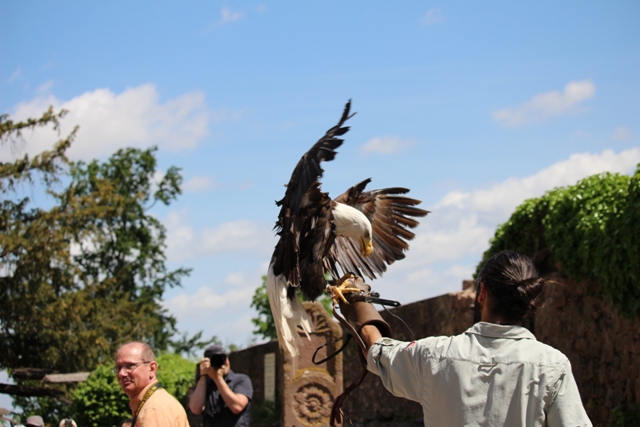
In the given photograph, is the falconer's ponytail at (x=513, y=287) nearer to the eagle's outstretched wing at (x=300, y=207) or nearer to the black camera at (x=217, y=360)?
the eagle's outstretched wing at (x=300, y=207)

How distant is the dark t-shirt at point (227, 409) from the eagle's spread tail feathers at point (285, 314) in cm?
174

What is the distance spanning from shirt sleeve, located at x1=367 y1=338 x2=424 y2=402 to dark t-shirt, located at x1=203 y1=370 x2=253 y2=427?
3529mm

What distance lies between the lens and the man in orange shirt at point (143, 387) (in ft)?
11.1

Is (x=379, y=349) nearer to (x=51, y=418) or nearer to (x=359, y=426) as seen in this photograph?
(x=359, y=426)

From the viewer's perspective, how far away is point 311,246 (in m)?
4.25

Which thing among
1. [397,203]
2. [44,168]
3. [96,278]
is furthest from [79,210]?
[397,203]

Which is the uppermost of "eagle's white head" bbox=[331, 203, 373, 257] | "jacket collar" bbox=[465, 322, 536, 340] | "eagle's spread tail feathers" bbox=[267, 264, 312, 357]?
"eagle's white head" bbox=[331, 203, 373, 257]

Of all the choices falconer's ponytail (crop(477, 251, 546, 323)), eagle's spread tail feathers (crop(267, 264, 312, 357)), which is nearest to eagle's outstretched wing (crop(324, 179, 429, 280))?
eagle's spread tail feathers (crop(267, 264, 312, 357))

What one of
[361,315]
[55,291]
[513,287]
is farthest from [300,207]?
[55,291]

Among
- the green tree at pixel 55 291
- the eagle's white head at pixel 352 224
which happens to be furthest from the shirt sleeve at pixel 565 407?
the green tree at pixel 55 291

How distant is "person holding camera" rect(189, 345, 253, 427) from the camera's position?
18.4ft

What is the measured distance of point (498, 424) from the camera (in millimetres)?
2121

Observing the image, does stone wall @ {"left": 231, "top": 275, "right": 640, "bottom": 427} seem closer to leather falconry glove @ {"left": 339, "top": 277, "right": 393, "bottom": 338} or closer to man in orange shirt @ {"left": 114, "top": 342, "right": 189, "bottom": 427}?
man in orange shirt @ {"left": 114, "top": 342, "right": 189, "bottom": 427}

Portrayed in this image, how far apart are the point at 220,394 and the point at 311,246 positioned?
192 centimetres
